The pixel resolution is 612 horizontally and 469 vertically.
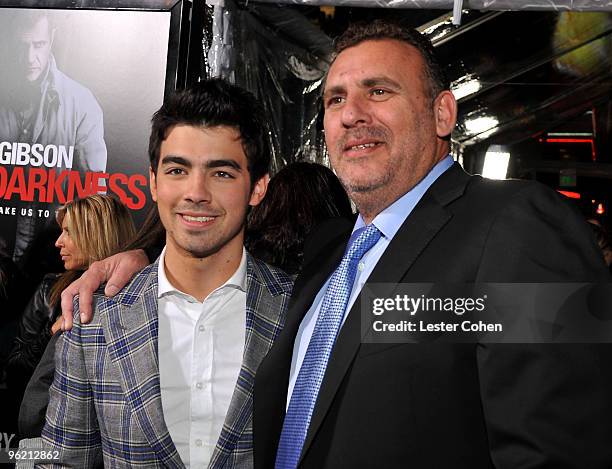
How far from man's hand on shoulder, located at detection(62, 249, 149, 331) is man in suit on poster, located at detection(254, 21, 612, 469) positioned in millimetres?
464

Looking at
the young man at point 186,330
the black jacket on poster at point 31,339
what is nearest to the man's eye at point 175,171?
the young man at point 186,330

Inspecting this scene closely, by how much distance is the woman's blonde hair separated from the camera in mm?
2561

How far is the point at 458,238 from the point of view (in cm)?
131

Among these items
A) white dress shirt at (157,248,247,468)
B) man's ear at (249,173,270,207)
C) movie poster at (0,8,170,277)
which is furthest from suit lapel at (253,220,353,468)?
movie poster at (0,8,170,277)

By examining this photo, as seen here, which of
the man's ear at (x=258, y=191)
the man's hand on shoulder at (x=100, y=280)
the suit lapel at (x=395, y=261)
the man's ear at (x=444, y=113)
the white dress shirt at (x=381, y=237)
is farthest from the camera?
the man's ear at (x=258, y=191)

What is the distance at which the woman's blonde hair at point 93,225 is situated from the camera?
256cm

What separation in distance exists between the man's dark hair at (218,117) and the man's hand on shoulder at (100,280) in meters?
0.27

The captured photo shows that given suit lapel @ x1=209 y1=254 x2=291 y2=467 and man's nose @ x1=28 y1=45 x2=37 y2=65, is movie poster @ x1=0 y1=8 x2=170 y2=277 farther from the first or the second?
suit lapel @ x1=209 y1=254 x2=291 y2=467

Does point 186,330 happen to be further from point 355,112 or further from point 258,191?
point 355,112

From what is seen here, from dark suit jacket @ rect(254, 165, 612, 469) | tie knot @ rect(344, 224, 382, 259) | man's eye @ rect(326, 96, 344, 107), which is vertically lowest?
dark suit jacket @ rect(254, 165, 612, 469)

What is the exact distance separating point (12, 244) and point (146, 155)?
1.95 ft

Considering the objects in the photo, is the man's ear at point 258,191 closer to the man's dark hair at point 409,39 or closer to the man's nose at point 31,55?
the man's dark hair at point 409,39

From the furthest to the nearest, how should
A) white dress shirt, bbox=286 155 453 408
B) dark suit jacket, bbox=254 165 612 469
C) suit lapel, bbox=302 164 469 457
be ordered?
1. white dress shirt, bbox=286 155 453 408
2. suit lapel, bbox=302 164 469 457
3. dark suit jacket, bbox=254 165 612 469

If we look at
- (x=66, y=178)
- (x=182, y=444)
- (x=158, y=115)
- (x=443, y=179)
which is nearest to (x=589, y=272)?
(x=443, y=179)
